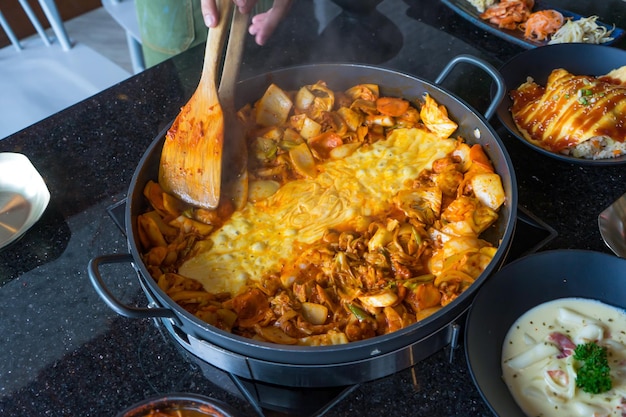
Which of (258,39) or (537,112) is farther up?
(258,39)

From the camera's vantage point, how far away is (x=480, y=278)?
61.0 inches

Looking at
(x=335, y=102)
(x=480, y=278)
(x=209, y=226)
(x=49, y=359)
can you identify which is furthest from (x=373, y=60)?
(x=49, y=359)

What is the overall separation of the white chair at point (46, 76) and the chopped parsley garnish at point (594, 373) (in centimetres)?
272

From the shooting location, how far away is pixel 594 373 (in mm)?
1396

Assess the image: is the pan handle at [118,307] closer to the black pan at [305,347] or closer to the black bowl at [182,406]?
the black pan at [305,347]

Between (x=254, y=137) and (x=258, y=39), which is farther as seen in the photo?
(x=258, y=39)

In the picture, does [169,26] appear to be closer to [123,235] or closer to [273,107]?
[273,107]

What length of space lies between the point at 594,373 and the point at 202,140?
51.7 inches

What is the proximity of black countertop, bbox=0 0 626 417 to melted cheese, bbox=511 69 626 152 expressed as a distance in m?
0.09

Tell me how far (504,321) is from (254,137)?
1.11 meters

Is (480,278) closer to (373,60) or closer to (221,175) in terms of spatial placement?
(221,175)

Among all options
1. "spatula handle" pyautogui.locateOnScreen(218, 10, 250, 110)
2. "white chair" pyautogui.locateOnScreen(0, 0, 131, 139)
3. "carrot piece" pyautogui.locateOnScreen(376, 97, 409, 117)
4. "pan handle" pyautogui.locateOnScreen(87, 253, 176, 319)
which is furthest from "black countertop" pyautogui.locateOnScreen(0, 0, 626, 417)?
"white chair" pyautogui.locateOnScreen(0, 0, 131, 139)

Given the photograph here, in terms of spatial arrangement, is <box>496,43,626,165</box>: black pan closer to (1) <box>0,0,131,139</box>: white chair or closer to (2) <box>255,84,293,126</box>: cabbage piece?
(2) <box>255,84,293,126</box>: cabbage piece

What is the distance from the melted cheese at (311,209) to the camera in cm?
187
